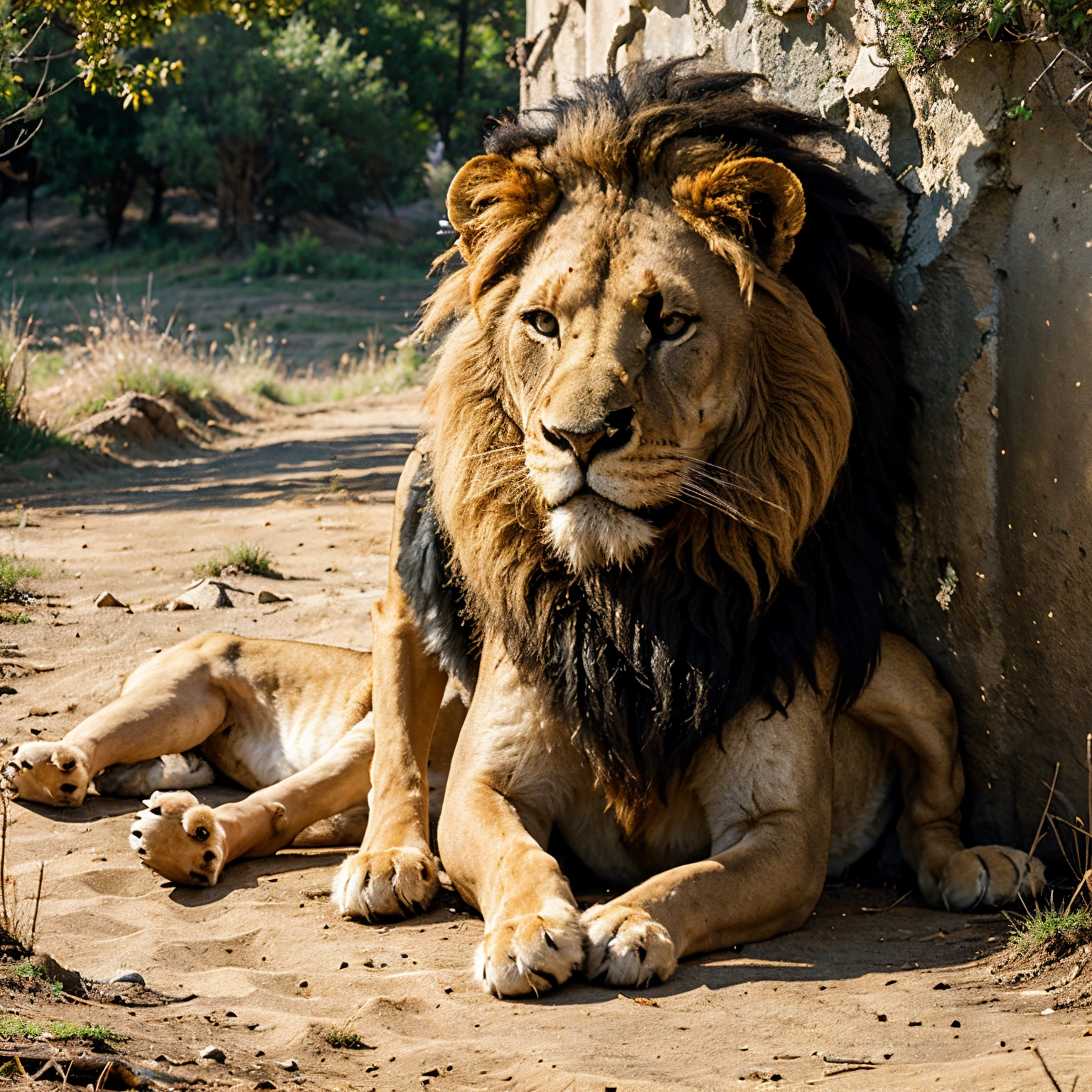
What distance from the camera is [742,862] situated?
363 centimetres

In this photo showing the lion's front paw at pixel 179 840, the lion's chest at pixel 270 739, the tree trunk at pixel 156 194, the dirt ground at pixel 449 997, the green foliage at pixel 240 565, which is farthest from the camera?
the tree trunk at pixel 156 194

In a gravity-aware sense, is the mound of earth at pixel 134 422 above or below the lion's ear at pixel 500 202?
below

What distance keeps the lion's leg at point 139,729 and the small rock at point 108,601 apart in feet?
5.20

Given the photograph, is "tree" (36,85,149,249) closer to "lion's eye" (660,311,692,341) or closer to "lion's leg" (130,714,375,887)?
"lion's leg" (130,714,375,887)

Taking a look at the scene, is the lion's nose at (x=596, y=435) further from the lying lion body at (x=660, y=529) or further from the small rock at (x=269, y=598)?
the small rock at (x=269, y=598)

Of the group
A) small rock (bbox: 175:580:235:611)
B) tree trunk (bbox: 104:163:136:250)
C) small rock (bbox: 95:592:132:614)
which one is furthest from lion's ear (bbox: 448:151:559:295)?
tree trunk (bbox: 104:163:136:250)

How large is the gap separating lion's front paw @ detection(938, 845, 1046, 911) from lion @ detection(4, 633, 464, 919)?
1.48m

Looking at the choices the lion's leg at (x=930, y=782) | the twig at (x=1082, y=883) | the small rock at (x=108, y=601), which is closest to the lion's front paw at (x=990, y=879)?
the lion's leg at (x=930, y=782)

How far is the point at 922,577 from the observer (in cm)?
445

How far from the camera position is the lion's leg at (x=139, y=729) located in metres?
4.76

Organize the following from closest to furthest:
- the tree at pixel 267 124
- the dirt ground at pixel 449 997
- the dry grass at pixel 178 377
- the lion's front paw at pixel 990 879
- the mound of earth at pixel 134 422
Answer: the dirt ground at pixel 449 997 < the lion's front paw at pixel 990 879 < the mound of earth at pixel 134 422 < the dry grass at pixel 178 377 < the tree at pixel 267 124

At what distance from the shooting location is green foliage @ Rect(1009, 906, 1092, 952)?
335 cm

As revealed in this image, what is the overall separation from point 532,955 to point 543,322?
160 cm

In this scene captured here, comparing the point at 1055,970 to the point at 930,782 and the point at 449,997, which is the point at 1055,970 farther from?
the point at 449,997
